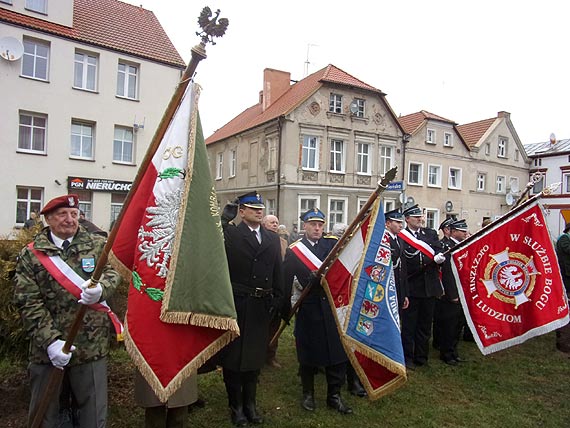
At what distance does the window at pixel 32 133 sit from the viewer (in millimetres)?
16656

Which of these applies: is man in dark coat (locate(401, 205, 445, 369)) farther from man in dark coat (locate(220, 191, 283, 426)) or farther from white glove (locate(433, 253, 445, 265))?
man in dark coat (locate(220, 191, 283, 426))

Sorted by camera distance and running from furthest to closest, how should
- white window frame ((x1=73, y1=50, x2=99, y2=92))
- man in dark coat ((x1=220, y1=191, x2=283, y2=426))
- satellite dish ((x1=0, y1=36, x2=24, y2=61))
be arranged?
white window frame ((x1=73, y1=50, x2=99, y2=92)) < satellite dish ((x1=0, y1=36, x2=24, y2=61)) < man in dark coat ((x1=220, y1=191, x2=283, y2=426))

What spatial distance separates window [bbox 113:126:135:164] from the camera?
18.6m

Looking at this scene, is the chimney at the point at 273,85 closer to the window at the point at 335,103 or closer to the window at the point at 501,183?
the window at the point at 335,103

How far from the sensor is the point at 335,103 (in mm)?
24438

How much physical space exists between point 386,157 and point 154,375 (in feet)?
81.4

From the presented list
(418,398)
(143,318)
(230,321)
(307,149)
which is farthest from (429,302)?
(307,149)

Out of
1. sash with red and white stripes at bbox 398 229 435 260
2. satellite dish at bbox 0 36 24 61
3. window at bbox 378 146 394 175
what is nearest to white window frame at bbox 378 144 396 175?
window at bbox 378 146 394 175

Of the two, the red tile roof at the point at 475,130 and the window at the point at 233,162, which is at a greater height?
the red tile roof at the point at 475,130

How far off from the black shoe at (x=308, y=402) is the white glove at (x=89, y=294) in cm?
257

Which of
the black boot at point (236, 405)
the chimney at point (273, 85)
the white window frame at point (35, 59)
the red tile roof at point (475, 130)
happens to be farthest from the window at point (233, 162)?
the black boot at point (236, 405)

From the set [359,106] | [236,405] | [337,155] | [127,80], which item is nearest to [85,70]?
[127,80]

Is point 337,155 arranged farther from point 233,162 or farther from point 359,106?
point 233,162

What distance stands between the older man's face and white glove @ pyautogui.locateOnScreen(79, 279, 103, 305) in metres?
Answer: 0.49
